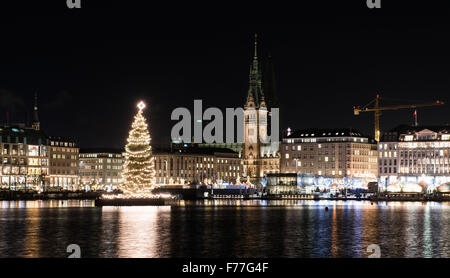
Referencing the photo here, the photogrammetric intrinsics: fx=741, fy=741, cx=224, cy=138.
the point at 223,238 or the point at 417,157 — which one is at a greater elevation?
the point at 417,157

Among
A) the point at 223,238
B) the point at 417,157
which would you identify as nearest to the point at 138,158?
→ the point at 223,238

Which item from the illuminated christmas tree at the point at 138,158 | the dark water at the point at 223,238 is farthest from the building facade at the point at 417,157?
the dark water at the point at 223,238

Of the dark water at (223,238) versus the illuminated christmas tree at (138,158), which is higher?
the illuminated christmas tree at (138,158)

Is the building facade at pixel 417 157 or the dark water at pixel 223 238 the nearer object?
the dark water at pixel 223 238

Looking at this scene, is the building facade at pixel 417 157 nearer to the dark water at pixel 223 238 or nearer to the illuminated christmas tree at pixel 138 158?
the illuminated christmas tree at pixel 138 158

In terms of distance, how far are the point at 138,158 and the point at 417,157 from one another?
117m

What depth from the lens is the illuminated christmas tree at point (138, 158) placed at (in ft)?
306

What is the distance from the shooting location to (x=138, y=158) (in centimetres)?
9362

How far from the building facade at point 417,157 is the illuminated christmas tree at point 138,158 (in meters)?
107

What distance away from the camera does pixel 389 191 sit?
178625 millimetres

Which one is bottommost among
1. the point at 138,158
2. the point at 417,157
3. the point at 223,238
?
the point at 223,238

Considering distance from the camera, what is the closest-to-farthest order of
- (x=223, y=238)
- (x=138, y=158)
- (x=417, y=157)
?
(x=223, y=238) < (x=138, y=158) < (x=417, y=157)

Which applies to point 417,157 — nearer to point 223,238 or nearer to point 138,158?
point 138,158
